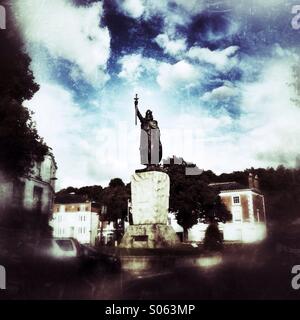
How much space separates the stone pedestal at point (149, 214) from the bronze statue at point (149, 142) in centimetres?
77

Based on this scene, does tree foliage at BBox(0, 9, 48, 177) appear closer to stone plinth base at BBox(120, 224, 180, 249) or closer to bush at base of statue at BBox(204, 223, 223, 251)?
stone plinth base at BBox(120, 224, 180, 249)

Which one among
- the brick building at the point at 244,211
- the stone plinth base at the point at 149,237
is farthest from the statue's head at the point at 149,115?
the brick building at the point at 244,211

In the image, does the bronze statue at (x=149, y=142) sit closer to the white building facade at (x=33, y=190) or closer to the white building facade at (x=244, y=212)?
the white building facade at (x=33, y=190)

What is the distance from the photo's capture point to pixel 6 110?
562 inches

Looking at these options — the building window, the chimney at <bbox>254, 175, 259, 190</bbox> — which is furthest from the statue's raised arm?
the chimney at <bbox>254, 175, 259, 190</bbox>

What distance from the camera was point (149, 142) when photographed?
15805mm

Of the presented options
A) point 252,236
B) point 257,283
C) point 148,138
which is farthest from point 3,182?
point 252,236

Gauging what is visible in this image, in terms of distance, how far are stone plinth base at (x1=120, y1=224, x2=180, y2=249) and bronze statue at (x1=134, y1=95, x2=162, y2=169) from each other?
3025mm

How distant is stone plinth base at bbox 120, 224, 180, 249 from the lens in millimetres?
13984

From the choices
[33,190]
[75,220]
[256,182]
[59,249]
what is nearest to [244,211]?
[256,182]

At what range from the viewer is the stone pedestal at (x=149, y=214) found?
14.2 m
